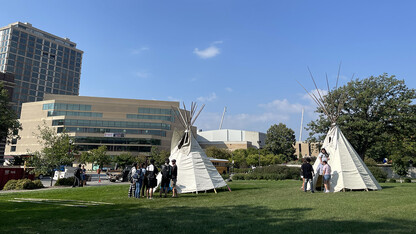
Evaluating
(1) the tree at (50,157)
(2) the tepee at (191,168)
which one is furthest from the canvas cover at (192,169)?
(1) the tree at (50,157)

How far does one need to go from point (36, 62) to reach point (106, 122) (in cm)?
7225

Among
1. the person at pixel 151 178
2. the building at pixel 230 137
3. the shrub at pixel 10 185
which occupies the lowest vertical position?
the shrub at pixel 10 185

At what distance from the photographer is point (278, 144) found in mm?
88188

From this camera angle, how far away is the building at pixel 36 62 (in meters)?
127

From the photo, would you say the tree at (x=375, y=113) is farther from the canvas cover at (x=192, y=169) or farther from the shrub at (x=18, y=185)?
the shrub at (x=18, y=185)

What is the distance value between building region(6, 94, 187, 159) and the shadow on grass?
8224cm

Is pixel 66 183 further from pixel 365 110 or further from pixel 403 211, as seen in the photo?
pixel 365 110

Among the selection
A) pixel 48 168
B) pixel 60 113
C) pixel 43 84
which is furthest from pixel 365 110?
pixel 43 84

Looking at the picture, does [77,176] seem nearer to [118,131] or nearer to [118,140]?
[118,140]

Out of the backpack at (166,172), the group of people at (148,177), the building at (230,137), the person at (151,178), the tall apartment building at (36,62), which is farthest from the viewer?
the tall apartment building at (36,62)

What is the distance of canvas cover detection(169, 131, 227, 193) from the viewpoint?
16.1 metres

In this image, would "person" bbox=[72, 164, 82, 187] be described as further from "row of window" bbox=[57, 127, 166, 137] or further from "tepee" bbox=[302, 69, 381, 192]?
"row of window" bbox=[57, 127, 166, 137]

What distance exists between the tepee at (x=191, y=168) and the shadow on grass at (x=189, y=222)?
6.57 meters

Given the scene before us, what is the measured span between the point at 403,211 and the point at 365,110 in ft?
82.4
